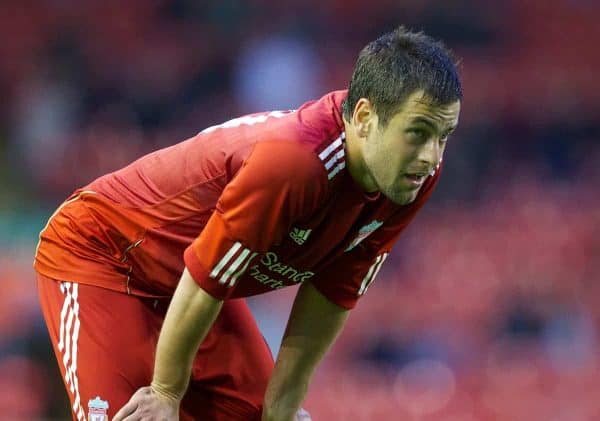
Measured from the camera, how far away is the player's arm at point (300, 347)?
276 cm

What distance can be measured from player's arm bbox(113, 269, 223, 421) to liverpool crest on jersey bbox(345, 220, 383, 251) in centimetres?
40

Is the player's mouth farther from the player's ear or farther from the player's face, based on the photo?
the player's ear

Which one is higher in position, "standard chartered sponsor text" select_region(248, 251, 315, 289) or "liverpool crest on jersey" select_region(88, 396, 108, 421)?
"standard chartered sponsor text" select_region(248, 251, 315, 289)

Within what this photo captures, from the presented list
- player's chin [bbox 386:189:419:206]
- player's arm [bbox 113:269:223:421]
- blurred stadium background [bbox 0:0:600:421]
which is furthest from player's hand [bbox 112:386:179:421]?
blurred stadium background [bbox 0:0:600:421]

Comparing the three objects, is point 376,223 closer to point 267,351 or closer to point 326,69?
point 267,351

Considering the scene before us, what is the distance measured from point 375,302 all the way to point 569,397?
4.15 feet

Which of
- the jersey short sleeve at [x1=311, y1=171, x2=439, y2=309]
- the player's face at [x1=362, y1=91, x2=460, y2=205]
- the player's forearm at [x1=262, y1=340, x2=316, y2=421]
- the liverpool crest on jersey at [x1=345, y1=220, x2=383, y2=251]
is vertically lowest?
the player's forearm at [x1=262, y1=340, x2=316, y2=421]

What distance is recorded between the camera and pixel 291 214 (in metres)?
2.22

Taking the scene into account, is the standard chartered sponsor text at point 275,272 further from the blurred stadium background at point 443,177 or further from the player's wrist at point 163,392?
the blurred stadium background at point 443,177

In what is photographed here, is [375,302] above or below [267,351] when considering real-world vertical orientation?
below

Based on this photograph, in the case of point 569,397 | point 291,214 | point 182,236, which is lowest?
point 569,397

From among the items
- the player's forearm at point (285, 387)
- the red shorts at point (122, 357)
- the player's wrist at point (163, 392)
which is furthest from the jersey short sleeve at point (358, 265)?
the player's wrist at point (163, 392)

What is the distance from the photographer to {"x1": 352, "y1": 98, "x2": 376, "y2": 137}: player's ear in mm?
2262

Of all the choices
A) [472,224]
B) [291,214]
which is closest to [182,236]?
[291,214]
